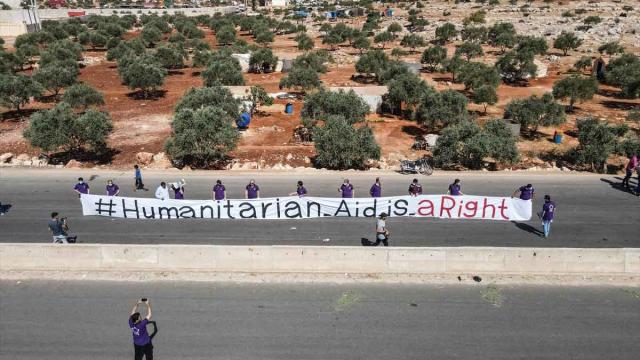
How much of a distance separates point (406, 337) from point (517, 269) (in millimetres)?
4913

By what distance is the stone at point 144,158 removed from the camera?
93.0 feet

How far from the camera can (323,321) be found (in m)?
11.9

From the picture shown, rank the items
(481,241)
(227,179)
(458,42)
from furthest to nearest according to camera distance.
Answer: (458,42)
(227,179)
(481,241)

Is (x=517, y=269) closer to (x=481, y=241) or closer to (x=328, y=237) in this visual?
(x=481, y=241)

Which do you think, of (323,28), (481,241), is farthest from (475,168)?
(323,28)

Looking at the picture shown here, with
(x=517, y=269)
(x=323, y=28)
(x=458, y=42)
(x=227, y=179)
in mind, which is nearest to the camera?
(x=517, y=269)

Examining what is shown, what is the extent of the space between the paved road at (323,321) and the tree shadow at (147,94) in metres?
35.7

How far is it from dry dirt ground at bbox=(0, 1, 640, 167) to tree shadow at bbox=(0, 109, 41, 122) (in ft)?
0.27

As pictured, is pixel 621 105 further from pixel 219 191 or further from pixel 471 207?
pixel 219 191

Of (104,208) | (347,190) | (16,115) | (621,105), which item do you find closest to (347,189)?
(347,190)

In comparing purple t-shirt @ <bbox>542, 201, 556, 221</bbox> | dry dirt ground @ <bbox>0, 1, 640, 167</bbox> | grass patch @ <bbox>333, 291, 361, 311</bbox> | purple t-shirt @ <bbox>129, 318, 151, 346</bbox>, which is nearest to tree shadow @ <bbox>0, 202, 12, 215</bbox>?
dry dirt ground @ <bbox>0, 1, 640, 167</bbox>

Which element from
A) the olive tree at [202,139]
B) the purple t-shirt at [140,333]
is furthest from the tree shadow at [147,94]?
the purple t-shirt at [140,333]

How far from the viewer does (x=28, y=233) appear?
1734cm

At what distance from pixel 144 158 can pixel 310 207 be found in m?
14.6
